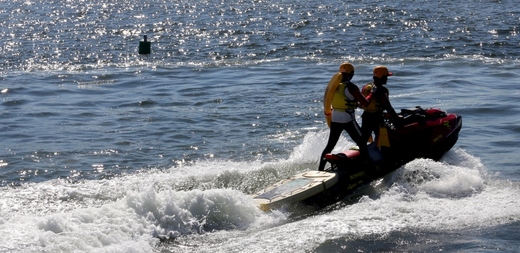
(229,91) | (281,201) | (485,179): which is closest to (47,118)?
(229,91)

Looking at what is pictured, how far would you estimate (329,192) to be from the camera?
11.6m

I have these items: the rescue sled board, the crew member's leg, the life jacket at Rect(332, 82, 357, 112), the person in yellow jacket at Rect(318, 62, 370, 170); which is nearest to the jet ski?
the rescue sled board

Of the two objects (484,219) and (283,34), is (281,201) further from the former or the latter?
(283,34)

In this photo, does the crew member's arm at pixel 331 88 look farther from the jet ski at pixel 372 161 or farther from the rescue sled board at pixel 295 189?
the rescue sled board at pixel 295 189

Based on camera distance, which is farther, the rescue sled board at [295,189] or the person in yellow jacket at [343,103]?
the person in yellow jacket at [343,103]

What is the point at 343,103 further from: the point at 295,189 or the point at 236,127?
the point at 236,127

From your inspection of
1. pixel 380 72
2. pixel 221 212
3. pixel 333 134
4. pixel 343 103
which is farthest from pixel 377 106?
pixel 221 212

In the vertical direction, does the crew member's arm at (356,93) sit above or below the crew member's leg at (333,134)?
above

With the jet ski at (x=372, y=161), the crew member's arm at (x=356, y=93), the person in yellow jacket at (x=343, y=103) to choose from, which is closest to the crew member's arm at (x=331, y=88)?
the person in yellow jacket at (x=343, y=103)

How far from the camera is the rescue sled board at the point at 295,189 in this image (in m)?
11.1

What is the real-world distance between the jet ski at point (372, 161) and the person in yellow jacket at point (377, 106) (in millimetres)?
144

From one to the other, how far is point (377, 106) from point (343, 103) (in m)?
0.70

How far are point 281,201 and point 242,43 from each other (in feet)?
56.7

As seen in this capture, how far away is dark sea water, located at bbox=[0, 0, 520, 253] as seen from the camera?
10.2 meters
